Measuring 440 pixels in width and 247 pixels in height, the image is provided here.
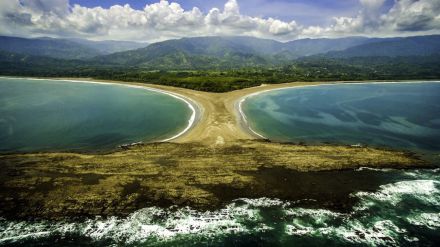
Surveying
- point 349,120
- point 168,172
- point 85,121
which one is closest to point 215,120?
point 168,172

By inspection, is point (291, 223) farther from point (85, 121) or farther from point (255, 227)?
point (85, 121)

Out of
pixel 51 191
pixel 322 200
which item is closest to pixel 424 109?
pixel 322 200

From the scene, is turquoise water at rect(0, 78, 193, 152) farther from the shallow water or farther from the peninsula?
the shallow water

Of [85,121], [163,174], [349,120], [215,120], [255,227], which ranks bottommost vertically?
[255,227]

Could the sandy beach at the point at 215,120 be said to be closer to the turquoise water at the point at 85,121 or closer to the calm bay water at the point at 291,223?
the turquoise water at the point at 85,121

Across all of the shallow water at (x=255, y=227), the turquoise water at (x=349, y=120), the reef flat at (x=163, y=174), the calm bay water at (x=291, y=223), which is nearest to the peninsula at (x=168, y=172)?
the reef flat at (x=163, y=174)

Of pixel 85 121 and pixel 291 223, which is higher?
pixel 85 121

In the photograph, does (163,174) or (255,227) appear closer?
(255,227)

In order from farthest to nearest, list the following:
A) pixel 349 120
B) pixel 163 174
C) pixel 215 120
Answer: pixel 349 120 → pixel 215 120 → pixel 163 174
